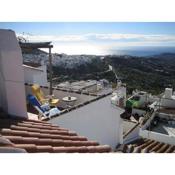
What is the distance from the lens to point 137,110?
10758 mm

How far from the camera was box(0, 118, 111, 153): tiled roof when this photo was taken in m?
2.56

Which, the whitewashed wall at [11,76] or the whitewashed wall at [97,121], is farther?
the whitewashed wall at [97,121]

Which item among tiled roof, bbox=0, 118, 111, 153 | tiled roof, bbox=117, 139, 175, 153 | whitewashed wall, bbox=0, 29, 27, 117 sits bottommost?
tiled roof, bbox=117, 139, 175, 153

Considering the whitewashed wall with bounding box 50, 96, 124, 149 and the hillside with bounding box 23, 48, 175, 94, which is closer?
the whitewashed wall with bounding box 50, 96, 124, 149

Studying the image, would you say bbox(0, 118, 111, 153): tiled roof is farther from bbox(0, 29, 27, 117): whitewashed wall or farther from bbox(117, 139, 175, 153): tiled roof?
bbox(117, 139, 175, 153): tiled roof

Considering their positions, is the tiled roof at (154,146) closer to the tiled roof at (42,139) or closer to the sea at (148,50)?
the sea at (148,50)

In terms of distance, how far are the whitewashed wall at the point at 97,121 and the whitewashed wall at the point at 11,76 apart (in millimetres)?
896

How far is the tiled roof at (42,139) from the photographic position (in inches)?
101

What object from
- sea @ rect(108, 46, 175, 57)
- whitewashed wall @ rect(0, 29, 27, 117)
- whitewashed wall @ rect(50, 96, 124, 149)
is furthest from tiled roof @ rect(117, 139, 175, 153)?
whitewashed wall @ rect(0, 29, 27, 117)

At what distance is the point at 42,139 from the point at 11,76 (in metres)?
1.09

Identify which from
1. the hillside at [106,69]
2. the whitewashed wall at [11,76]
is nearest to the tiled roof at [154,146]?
the hillside at [106,69]

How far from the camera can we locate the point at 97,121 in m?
5.65

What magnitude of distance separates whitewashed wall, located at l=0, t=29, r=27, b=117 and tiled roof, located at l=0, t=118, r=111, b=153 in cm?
22
